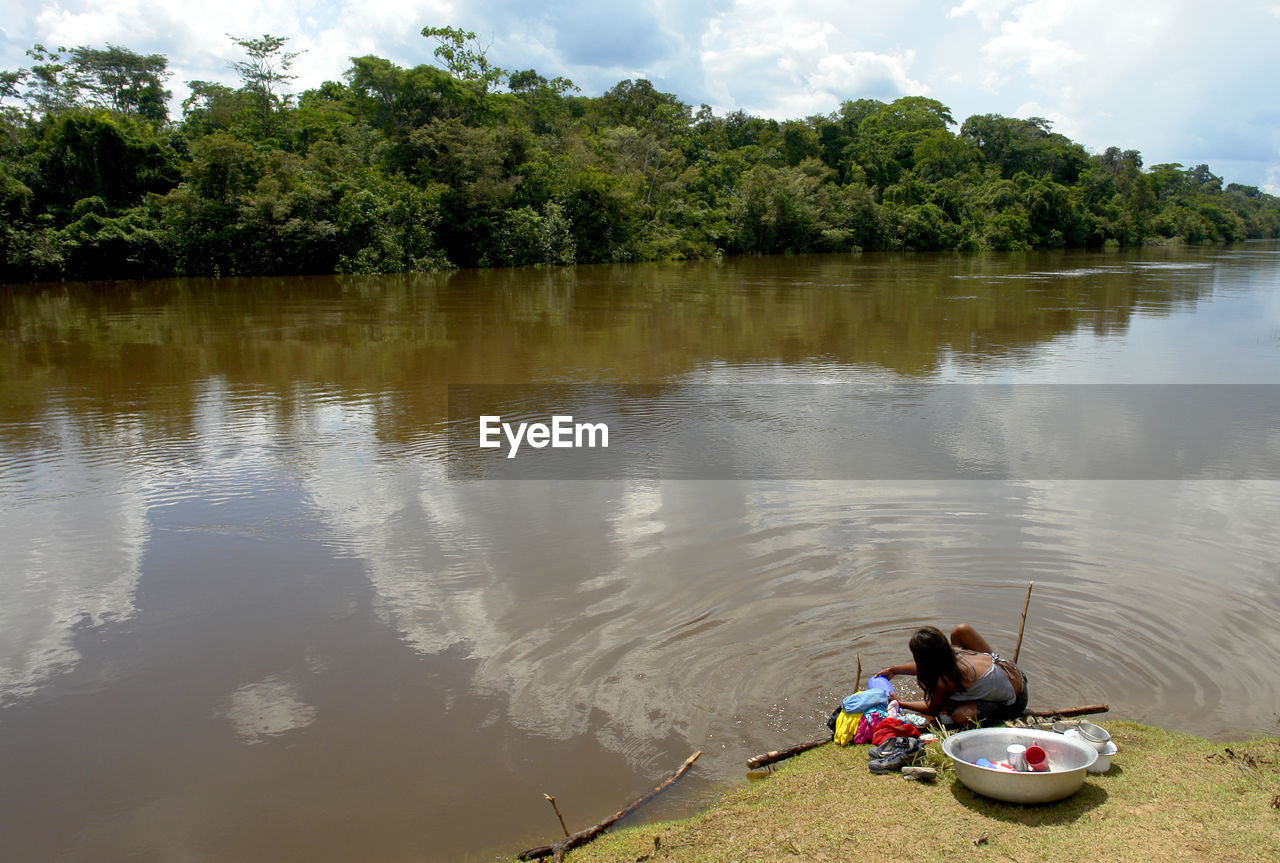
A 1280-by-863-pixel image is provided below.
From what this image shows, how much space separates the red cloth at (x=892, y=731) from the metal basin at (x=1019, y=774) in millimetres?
288

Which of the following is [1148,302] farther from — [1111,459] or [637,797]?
[637,797]

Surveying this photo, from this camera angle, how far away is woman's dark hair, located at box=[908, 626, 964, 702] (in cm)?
378

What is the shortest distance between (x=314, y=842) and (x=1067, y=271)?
3700 cm

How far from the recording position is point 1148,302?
21.7m

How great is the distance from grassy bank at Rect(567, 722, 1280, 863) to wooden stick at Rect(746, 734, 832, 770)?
0.13m

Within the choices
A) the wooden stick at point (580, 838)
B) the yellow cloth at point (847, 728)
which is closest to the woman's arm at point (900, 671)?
the yellow cloth at point (847, 728)

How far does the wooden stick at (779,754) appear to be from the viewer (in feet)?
12.2

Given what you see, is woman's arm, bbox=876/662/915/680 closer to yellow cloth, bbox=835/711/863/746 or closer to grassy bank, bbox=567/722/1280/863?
yellow cloth, bbox=835/711/863/746

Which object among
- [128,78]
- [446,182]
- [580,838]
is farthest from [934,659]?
[128,78]

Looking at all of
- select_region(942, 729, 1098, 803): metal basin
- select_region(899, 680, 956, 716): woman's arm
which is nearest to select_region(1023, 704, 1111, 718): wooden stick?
select_region(899, 680, 956, 716): woman's arm

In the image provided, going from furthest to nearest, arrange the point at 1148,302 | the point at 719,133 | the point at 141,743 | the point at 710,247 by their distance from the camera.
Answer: the point at 719,133, the point at 710,247, the point at 1148,302, the point at 141,743

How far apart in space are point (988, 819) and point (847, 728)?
2.73ft

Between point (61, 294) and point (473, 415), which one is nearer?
point (473, 415)

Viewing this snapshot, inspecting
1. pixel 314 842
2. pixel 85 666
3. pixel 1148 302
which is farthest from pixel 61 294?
pixel 1148 302
